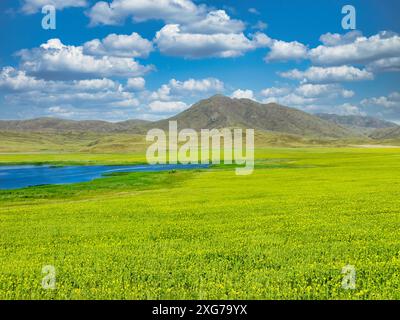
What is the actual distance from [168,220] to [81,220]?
679 centimetres

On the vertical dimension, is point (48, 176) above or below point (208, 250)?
below

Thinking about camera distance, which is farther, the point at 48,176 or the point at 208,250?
the point at 48,176

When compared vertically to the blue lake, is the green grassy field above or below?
above

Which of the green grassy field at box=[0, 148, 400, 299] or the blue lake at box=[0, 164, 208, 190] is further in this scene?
the blue lake at box=[0, 164, 208, 190]

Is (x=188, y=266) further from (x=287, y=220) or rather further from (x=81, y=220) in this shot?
(x=81, y=220)

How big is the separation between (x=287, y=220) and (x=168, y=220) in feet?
27.7

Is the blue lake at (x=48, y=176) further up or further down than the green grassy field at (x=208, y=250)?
further down

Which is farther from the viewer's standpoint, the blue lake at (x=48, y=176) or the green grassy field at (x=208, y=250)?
the blue lake at (x=48, y=176)

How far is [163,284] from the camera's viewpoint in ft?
49.0
